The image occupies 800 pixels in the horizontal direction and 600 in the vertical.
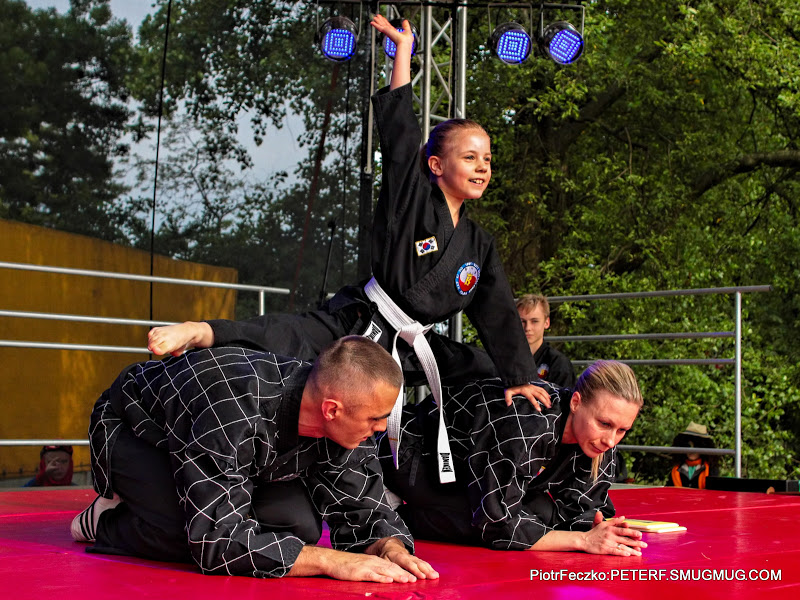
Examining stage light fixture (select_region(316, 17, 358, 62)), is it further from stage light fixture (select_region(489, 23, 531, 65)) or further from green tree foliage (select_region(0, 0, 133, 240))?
green tree foliage (select_region(0, 0, 133, 240))

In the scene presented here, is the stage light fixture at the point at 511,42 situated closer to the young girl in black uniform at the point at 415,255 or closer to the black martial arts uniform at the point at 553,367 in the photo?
the black martial arts uniform at the point at 553,367

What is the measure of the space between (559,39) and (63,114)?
2.62 meters

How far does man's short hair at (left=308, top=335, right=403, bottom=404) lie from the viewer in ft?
5.37

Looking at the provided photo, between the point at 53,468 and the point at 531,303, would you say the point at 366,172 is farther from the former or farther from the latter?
the point at 53,468

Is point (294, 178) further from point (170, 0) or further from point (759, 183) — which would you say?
point (759, 183)

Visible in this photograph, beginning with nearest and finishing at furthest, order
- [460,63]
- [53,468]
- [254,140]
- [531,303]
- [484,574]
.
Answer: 1. [484,574]
2. [531,303]
3. [53,468]
4. [460,63]
5. [254,140]

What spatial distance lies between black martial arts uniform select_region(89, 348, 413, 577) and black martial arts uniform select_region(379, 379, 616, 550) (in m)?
0.30

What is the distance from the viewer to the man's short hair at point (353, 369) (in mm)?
1636

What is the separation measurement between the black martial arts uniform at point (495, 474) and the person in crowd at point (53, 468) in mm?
2441

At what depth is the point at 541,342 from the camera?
3973 mm

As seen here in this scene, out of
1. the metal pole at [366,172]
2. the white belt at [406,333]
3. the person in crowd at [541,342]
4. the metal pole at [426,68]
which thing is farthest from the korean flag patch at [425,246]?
the metal pole at [426,68]

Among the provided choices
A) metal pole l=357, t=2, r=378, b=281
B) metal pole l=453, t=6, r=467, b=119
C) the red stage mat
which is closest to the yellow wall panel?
metal pole l=357, t=2, r=378, b=281

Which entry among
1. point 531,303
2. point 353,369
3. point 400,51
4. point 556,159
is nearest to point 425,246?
point 400,51

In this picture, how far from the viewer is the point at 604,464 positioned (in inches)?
87.7
